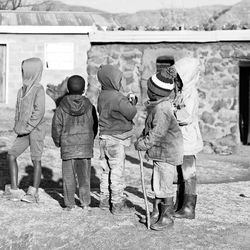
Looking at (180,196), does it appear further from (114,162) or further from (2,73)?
(2,73)

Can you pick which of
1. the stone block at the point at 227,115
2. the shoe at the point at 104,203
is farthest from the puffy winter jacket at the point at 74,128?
the stone block at the point at 227,115

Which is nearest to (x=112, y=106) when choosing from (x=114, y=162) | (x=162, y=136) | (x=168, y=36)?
(x=114, y=162)

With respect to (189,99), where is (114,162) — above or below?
below

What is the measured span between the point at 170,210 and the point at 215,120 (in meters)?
7.05

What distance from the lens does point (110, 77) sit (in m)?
5.58

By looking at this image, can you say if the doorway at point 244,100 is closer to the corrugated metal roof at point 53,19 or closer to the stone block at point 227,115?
the stone block at point 227,115

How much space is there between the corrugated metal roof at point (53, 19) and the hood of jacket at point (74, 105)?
455 inches

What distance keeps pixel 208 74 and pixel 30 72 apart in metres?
6.54

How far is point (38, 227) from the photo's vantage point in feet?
17.5

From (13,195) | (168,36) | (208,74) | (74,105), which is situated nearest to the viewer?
(74,105)

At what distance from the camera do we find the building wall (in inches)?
640

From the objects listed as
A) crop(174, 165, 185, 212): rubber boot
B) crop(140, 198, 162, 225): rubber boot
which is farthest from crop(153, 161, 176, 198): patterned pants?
crop(174, 165, 185, 212): rubber boot

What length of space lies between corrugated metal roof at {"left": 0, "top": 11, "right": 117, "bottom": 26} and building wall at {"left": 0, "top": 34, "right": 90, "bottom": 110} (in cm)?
71

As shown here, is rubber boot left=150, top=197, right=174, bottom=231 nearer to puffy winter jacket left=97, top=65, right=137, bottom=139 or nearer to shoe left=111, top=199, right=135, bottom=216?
shoe left=111, top=199, right=135, bottom=216
